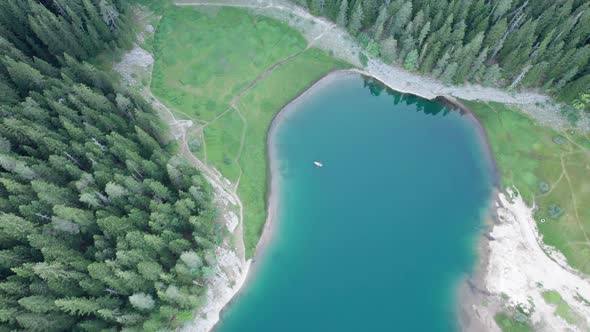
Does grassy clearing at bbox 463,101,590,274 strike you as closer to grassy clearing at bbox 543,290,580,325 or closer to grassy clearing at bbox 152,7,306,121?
grassy clearing at bbox 543,290,580,325

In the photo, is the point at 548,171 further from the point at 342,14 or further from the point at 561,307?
the point at 342,14

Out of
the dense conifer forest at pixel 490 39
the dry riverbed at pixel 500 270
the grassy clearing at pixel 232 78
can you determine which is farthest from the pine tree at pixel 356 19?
the dry riverbed at pixel 500 270

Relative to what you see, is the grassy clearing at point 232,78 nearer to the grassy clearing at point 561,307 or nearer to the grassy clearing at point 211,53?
the grassy clearing at point 211,53

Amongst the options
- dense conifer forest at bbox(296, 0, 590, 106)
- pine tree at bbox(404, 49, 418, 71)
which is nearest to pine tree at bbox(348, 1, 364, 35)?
dense conifer forest at bbox(296, 0, 590, 106)

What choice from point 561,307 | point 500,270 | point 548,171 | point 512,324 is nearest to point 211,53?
point 500,270

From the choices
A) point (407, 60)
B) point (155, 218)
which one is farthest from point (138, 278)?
point (407, 60)

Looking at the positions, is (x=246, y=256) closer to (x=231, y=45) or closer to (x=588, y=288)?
(x=231, y=45)
